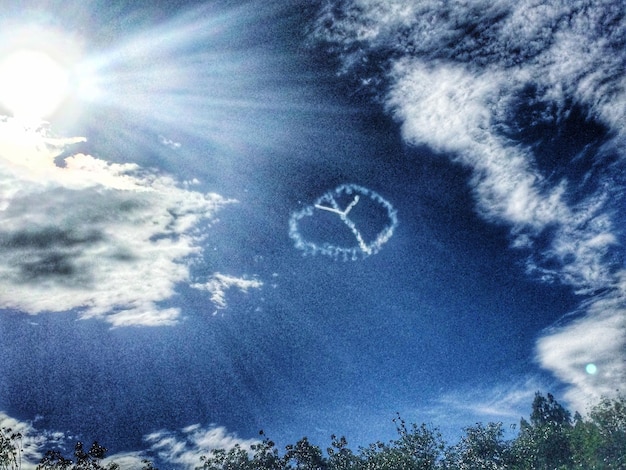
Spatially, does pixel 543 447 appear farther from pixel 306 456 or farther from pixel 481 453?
pixel 306 456

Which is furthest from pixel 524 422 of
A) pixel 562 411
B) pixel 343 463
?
pixel 343 463

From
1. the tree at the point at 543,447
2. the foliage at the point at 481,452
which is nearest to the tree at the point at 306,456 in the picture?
the foliage at the point at 481,452

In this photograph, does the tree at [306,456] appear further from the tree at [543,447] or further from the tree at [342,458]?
the tree at [543,447]

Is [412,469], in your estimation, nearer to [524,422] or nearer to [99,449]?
[524,422]

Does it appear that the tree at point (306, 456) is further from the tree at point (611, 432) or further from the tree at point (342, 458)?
the tree at point (611, 432)

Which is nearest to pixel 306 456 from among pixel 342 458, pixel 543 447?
pixel 342 458

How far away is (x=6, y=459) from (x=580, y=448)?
72.5m

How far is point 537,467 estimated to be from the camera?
49000 mm

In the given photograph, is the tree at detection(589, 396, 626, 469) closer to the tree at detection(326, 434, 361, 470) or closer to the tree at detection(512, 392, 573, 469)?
the tree at detection(512, 392, 573, 469)

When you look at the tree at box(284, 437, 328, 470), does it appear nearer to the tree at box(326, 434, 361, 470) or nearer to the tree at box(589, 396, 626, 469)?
the tree at box(326, 434, 361, 470)

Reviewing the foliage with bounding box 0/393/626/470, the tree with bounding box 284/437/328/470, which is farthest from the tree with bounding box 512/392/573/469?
the tree with bounding box 284/437/328/470

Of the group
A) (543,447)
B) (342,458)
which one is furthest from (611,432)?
(342,458)

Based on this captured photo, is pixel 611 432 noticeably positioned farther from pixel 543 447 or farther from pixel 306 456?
pixel 306 456

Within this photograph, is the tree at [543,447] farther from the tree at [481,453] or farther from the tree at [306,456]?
the tree at [306,456]
